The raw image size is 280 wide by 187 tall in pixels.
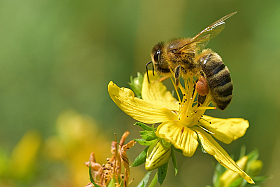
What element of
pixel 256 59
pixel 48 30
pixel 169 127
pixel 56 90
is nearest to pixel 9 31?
pixel 48 30

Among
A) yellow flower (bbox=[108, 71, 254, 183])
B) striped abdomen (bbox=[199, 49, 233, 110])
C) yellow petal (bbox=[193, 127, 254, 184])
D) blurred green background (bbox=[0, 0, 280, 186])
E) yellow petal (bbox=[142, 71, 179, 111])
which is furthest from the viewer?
blurred green background (bbox=[0, 0, 280, 186])

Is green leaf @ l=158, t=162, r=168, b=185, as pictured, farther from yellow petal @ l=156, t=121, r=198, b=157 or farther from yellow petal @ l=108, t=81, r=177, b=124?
yellow petal @ l=108, t=81, r=177, b=124

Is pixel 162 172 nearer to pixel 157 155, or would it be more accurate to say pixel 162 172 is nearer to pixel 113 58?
pixel 157 155

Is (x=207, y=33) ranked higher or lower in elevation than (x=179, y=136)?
higher

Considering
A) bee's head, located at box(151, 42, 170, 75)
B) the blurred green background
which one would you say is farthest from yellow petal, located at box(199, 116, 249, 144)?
the blurred green background

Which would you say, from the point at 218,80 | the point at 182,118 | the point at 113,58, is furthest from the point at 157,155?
the point at 113,58

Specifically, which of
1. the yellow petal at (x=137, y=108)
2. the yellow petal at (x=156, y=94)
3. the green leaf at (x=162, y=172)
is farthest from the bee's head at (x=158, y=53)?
the green leaf at (x=162, y=172)
